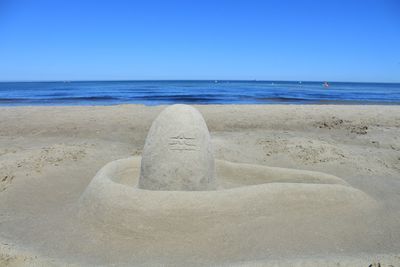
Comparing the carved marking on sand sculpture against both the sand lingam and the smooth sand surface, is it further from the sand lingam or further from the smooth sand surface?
the smooth sand surface

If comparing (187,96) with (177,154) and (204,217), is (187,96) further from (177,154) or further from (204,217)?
(204,217)

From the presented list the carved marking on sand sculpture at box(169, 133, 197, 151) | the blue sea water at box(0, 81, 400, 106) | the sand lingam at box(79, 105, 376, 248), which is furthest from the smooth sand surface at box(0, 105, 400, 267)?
the blue sea water at box(0, 81, 400, 106)

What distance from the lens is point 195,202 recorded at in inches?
163

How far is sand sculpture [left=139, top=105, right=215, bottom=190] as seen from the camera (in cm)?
465

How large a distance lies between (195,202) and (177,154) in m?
0.80

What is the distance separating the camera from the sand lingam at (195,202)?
13.3 ft

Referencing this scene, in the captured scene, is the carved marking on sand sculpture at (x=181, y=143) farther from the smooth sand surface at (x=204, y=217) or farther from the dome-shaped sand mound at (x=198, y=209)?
the smooth sand surface at (x=204, y=217)

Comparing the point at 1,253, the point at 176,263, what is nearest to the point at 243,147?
the point at 176,263

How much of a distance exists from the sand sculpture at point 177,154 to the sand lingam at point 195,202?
1cm

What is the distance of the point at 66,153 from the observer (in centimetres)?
805

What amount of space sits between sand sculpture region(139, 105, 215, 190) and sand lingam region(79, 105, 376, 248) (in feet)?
0.04

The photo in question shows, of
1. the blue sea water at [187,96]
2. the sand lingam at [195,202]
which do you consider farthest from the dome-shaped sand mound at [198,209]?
the blue sea water at [187,96]

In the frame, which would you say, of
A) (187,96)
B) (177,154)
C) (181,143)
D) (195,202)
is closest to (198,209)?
(195,202)

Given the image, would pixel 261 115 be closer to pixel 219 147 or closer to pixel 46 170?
pixel 219 147
